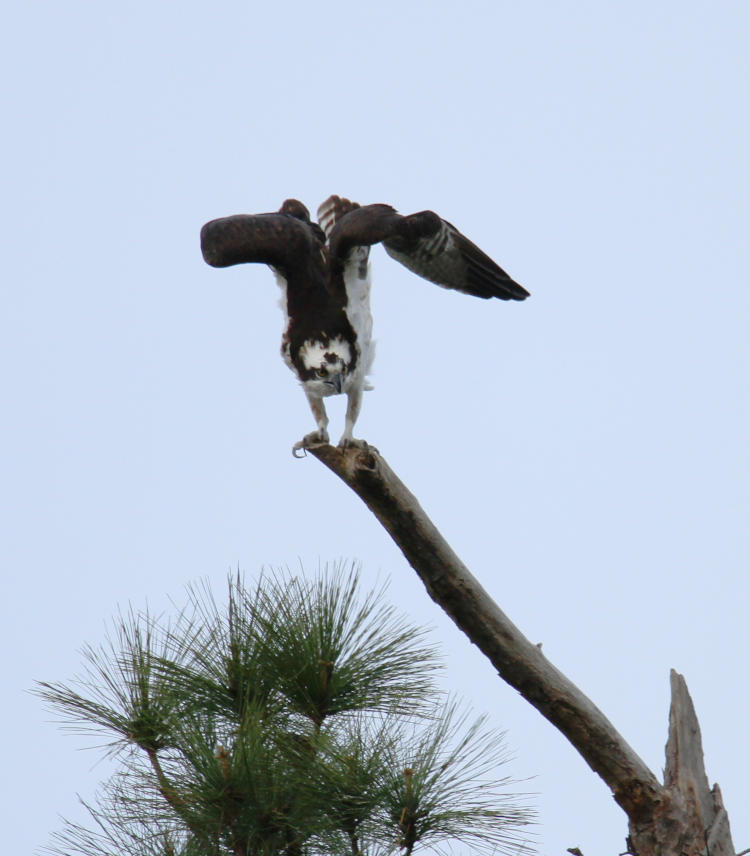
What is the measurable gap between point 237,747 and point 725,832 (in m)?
1.76

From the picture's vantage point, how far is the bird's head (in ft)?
17.6

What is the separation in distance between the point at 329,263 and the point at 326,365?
0.55 m

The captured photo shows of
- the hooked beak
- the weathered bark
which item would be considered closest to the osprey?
the hooked beak

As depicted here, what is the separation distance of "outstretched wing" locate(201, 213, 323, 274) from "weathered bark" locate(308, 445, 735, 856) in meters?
1.79

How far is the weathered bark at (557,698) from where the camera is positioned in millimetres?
3750

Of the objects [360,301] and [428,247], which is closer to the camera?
[360,301]

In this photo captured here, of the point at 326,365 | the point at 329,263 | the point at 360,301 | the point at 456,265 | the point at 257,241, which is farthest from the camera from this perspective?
the point at 456,265

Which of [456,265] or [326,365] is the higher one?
[456,265]

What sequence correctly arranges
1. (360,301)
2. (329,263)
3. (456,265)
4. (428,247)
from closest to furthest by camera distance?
(329,263)
(360,301)
(428,247)
(456,265)

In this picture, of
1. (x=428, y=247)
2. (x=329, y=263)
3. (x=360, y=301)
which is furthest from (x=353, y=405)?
(x=428, y=247)

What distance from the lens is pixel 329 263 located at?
5508mm

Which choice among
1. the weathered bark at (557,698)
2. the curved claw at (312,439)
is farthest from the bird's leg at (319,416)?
the weathered bark at (557,698)

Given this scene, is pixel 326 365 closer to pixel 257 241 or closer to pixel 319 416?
pixel 319 416

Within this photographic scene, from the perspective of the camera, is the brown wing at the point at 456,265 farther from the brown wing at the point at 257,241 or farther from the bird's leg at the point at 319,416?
the bird's leg at the point at 319,416
